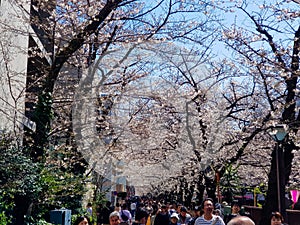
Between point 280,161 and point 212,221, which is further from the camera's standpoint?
point 280,161

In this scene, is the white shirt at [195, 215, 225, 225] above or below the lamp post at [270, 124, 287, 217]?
below

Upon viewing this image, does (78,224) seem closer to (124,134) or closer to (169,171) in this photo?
(124,134)

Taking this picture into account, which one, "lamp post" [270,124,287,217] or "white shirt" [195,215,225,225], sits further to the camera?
"lamp post" [270,124,287,217]

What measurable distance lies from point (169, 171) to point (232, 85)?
1033 cm

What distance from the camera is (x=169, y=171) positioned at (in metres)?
29.6

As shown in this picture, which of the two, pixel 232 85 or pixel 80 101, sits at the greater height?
pixel 232 85

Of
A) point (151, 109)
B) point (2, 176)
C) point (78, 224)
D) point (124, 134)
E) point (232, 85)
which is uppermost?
point (232, 85)

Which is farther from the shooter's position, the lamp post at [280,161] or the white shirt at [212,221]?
the lamp post at [280,161]

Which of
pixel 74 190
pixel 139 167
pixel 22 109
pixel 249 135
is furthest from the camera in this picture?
pixel 139 167

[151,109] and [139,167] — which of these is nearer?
[151,109]

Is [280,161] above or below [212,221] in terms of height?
above

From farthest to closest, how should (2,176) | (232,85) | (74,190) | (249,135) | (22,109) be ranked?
(232,85), (249,135), (22,109), (74,190), (2,176)

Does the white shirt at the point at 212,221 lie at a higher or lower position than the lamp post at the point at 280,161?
lower

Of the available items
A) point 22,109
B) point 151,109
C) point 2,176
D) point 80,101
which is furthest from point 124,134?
point 2,176
